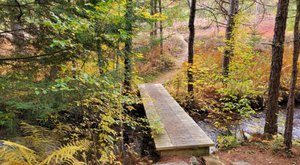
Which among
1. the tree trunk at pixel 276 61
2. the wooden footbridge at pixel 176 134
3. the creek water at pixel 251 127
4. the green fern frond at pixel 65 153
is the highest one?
the tree trunk at pixel 276 61

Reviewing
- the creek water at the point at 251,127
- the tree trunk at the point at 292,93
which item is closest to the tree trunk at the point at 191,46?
the creek water at the point at 251,127

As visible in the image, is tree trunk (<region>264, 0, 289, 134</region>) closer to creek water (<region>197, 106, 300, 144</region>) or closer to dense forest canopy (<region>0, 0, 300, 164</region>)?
dense forest canopy (<region>0, 0, 300, 164</region>)

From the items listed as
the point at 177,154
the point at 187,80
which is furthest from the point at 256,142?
the point at 187,80

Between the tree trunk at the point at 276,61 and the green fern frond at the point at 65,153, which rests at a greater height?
the tree trunk at the point at 276,61

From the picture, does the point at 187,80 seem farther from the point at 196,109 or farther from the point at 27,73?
the point at 27,73

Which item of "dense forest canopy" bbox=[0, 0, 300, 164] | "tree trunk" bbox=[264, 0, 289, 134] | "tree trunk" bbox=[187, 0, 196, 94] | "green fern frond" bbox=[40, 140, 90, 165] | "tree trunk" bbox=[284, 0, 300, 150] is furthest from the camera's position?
"tree trunk" bbox=[187, 0, 196, 94]

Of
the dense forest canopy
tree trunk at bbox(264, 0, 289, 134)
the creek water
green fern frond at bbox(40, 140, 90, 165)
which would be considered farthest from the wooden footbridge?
tree trunk at bbox(264, 0, 289, 134)

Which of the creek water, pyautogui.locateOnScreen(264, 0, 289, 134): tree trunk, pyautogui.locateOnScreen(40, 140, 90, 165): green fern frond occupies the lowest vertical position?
the creek water

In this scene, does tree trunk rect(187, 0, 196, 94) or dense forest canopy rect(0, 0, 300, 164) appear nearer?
dense forest canopy rect(0, 0, 300, 164)

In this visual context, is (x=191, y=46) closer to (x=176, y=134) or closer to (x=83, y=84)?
(x=176, y=134)

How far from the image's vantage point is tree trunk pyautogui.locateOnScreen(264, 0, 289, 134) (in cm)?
404

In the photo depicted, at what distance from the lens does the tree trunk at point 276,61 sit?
404 centimetres

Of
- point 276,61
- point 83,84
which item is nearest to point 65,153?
point 83,84

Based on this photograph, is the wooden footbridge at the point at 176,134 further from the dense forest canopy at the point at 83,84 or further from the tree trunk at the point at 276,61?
the tree trunk at the point at 276,61
